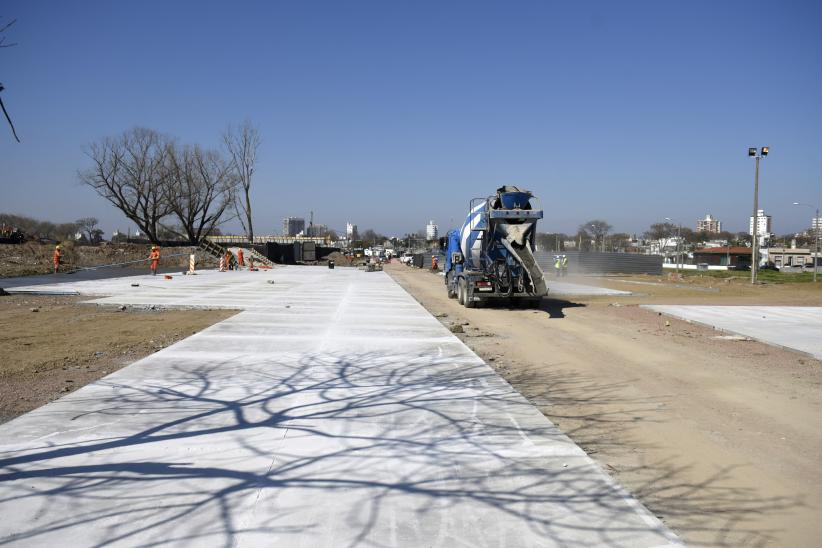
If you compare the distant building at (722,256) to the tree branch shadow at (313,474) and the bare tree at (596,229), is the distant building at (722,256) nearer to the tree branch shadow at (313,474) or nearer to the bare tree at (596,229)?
the bare tree at (596,229)

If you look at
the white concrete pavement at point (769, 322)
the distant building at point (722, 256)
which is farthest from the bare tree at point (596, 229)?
the white concrete pavement at point (769, 322)

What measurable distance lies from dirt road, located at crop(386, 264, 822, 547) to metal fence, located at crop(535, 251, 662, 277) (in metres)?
36.4

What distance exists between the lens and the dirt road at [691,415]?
4.55 metres

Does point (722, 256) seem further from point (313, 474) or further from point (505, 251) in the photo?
point (313, 474)

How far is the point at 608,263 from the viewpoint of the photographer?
2023 inches

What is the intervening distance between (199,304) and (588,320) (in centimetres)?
1192

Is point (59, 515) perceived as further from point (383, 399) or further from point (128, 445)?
point (383, 399)

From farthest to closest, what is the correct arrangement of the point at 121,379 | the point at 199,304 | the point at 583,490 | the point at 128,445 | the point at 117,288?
the point at 117,288, the point at 199,304, the point at 121,379, the point at 128,445, the point at 583,490

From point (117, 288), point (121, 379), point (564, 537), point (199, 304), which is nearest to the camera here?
point (564, 537)

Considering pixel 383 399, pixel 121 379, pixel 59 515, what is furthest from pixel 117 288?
pixel 59 515

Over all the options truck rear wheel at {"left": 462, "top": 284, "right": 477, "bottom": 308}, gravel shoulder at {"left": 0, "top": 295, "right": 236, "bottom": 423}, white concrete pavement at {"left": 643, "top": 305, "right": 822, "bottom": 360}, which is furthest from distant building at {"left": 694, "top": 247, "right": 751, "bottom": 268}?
gravel shoulder at {"left": 0, "top": 295, "right": 236, "bottom": 423}

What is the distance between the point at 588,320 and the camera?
56.7 feet

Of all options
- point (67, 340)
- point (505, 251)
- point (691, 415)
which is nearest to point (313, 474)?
point (691, 415)

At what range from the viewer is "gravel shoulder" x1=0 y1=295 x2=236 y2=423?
7848 millimetres
